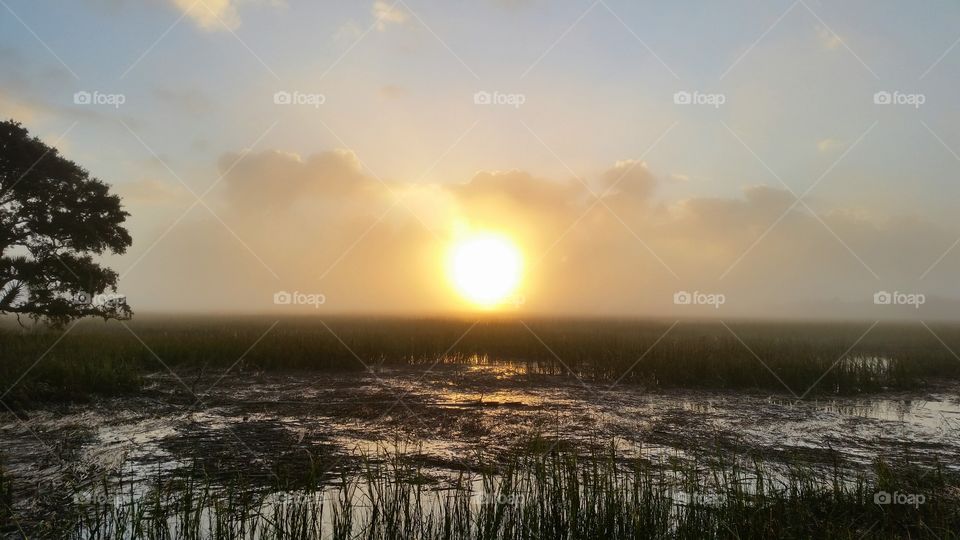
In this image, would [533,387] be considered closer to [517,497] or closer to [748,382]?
[748,382]

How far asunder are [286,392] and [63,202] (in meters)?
12.2

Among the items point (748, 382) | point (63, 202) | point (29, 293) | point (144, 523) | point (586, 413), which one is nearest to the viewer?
point (144, 523)

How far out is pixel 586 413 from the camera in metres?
11.4

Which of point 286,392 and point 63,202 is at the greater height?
point 63,202

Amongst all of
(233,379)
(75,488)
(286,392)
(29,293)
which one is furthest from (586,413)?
(29,293)
